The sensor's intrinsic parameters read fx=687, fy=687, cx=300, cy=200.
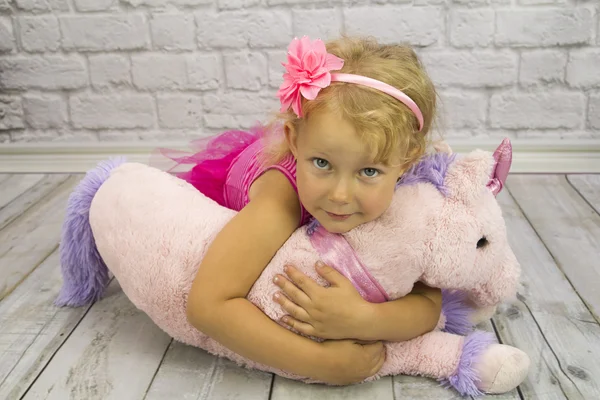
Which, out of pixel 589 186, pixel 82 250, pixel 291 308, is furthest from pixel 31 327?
pixel 589 186

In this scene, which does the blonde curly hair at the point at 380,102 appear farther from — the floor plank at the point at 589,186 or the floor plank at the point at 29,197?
the floor plank at the point at 29,197

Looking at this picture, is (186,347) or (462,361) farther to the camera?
(186,347)

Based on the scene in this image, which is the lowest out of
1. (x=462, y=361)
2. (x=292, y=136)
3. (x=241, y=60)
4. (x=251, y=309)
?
(x=462, y=361)

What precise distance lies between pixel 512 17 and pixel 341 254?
109 cm

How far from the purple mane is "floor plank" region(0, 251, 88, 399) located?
66 cm

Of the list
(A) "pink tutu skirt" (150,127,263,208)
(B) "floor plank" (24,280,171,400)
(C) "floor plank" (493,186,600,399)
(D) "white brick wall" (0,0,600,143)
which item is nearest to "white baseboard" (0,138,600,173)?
(D) "white brick wall" (0,0,600,143)

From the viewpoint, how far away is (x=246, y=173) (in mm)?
1256

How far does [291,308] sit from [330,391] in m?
0.15

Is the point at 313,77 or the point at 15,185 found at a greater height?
the point at 313,77

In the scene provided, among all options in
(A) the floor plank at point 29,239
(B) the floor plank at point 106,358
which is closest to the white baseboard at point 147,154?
(A) the floor plank at point 29,239

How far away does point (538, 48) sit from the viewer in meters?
1.84

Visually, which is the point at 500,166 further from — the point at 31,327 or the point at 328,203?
the point at 31,327

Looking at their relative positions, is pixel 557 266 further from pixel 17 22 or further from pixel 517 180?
pixel 17 22

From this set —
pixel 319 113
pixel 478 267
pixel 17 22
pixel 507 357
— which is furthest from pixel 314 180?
pixel 17 22
